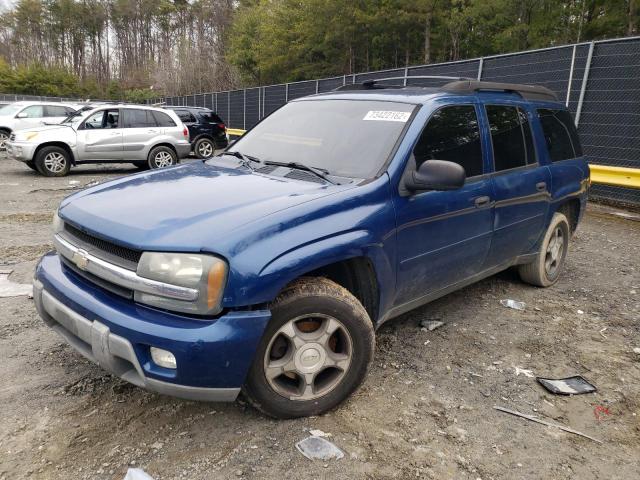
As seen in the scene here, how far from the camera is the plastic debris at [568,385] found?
321 centimetres

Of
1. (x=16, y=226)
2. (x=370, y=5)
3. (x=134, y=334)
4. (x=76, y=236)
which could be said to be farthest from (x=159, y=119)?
(x=370, y=5)

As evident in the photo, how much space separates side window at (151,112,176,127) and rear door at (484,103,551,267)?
33.8 feet

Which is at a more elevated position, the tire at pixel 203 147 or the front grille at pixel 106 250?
the front grille at pixel 106 250

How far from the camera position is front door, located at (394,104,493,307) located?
10.3 feet

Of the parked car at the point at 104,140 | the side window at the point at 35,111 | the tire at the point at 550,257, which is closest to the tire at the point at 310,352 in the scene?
the tire at the point at 550,257

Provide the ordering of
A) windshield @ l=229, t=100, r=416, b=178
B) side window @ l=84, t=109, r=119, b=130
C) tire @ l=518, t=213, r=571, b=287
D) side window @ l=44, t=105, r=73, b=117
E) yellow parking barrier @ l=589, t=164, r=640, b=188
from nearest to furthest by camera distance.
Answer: windshield @ l=229, t=100, r=416, b=178, tire @ l=518, t=213, r=571, b=287, yellow parking barrier @ l=589, t=164, r=640, b=188, side window @ l=84, t=109, r=119, b=130, side window @ l=44, t=105, r=73, b=117

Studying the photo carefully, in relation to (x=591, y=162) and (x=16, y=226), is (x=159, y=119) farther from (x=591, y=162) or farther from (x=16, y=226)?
(x=591, y=162)

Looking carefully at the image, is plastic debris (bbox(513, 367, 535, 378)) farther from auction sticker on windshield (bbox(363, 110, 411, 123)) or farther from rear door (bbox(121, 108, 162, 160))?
rear door (bbox(121, 108, 162, 160))

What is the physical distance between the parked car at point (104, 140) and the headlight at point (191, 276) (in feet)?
32.4

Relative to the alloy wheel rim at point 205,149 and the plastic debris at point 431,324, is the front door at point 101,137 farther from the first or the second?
the plastic debris at point 431,324

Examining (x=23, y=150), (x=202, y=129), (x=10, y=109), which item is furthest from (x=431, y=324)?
→ (x=10, y=109)

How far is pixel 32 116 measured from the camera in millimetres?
16609

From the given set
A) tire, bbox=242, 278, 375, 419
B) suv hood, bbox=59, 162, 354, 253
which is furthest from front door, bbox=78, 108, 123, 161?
tire, bbox=242, 278, 375, 419

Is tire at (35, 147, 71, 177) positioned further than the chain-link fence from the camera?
Yes
